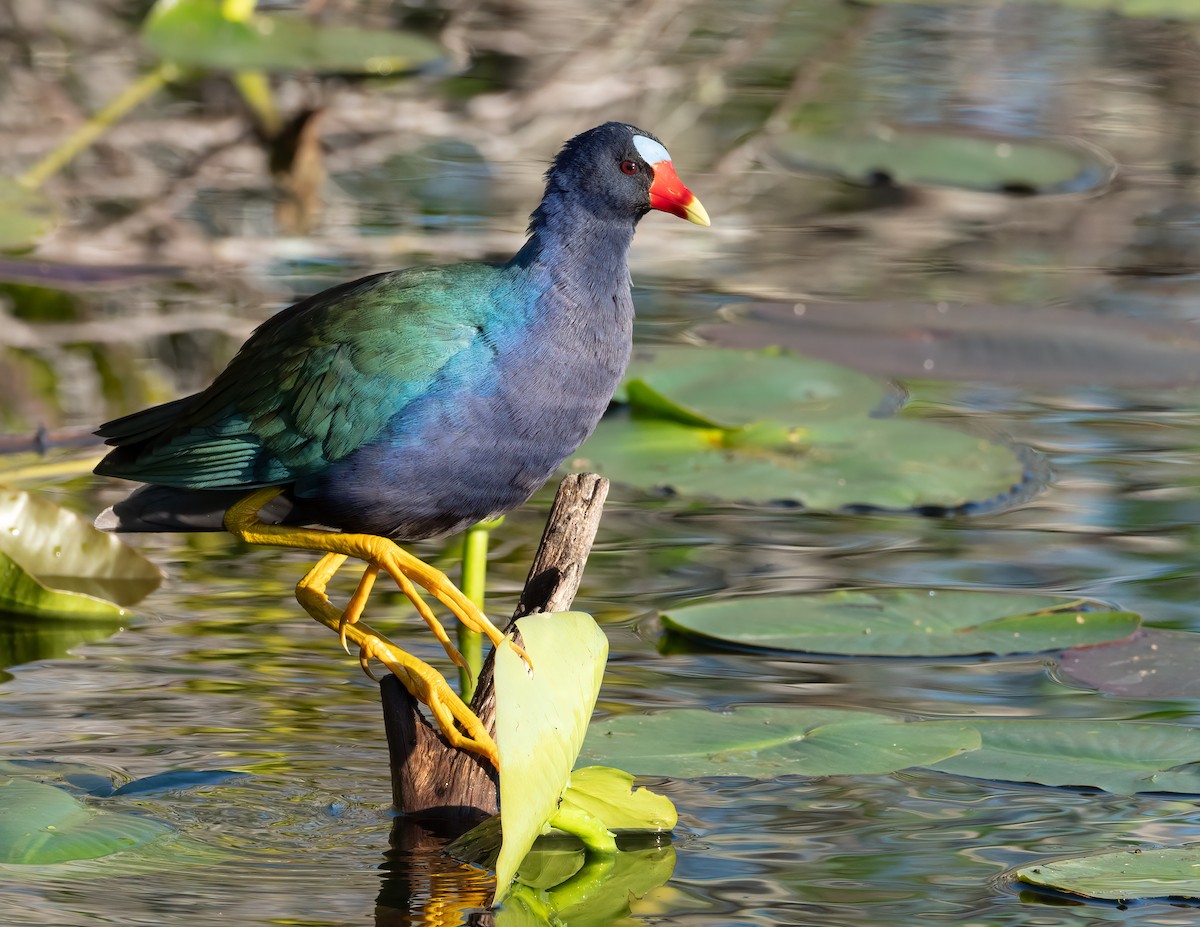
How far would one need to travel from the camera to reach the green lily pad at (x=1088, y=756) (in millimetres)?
2766

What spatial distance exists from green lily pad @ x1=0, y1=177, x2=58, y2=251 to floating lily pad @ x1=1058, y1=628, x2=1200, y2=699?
352cm

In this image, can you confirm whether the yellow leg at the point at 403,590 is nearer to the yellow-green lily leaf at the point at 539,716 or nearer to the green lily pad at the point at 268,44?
the yellow-green lily leaf at the point at 539,716

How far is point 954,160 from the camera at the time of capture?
702 cm

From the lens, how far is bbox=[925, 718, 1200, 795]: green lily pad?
2766mm

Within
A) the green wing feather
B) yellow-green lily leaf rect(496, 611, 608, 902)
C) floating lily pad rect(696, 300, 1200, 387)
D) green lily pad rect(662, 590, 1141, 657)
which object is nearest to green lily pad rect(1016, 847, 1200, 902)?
yellow-green lily leaf rect(496, 611, 608, 902)

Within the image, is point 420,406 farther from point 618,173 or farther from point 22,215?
point 22,215

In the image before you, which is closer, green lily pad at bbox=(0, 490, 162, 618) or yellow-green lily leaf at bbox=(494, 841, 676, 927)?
yellow-green lily leaf at bbox=(494, 841, 676, 927)

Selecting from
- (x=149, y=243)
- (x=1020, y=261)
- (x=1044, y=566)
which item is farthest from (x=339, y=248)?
(x=1044, y=566)

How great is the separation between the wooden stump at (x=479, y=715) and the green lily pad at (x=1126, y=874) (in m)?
0.73

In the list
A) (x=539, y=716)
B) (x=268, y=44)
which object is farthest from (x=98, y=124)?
(x=539, y=716)

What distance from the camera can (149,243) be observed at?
6051 mm

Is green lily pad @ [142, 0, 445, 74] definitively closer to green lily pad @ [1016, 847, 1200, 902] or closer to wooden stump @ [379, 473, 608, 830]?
wooden stump @ [379, 473, 608, 830]

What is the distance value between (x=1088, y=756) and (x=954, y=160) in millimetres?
4479

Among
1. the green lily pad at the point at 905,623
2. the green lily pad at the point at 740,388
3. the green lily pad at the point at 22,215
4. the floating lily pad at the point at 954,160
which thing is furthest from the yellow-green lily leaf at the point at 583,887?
the floating lily pad at the point at 954,160
